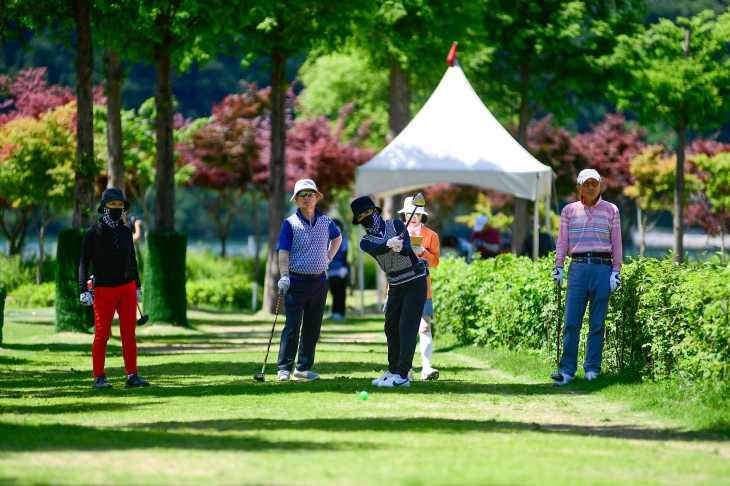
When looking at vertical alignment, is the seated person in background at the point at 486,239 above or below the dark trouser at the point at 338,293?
above

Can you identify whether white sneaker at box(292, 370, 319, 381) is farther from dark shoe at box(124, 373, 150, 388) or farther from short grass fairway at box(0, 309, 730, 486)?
dark shoe at box(124, 373, 150, 388)

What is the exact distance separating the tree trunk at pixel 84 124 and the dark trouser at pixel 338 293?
7020mm

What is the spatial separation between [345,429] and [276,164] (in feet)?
55.7

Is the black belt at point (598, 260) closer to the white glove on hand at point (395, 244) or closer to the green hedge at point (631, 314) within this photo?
the green hedge at point (631, 314)

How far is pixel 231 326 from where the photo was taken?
2255cm

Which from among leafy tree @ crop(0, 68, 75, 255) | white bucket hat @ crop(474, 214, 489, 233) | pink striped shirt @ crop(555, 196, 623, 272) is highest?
leafy tree @ crop(0, 68, 75, 255)

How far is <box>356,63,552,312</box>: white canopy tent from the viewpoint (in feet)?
65.2

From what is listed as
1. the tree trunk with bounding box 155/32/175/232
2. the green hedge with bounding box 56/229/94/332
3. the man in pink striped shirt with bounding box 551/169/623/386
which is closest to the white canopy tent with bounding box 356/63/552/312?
the tree trunk with bounding box 155/32/175/232

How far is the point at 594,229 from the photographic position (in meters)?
11.5

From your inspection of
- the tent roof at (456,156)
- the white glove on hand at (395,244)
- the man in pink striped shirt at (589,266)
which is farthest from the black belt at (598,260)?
the tent roof at (456,156)

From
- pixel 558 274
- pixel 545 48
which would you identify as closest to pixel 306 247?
pixel 558 274

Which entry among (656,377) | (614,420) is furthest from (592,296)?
(614,420)

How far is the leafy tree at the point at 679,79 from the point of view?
1218 inches

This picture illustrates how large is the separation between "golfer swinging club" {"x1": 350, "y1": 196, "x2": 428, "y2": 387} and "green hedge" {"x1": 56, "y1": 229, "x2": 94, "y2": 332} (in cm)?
778
